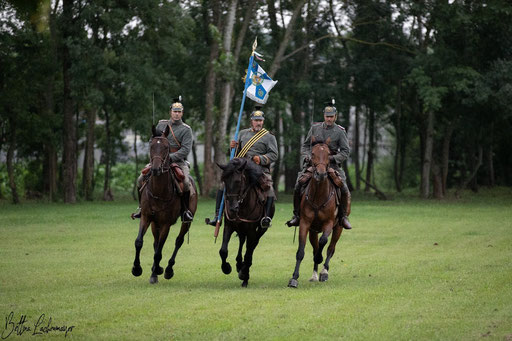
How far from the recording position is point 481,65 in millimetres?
49562

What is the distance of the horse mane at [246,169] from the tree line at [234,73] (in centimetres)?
2523

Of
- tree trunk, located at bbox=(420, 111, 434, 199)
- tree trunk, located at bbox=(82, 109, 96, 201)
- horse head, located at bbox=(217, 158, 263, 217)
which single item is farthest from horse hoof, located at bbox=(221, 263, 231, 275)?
tree trunk, located at bbox=(420, 111, 434, 199)

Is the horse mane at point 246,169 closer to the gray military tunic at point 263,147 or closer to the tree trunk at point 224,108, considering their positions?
the gray military tunic at point 263,147

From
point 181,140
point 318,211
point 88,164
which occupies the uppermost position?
point 181,140

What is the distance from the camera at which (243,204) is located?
15930mm

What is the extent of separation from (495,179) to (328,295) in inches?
2200

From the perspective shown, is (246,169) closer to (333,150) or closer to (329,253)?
(333,150)

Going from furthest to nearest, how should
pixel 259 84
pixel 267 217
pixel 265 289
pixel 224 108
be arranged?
1. pixel 224 108
2. pixel 259 84
3. pixel 267 217
4. pixel 265 289

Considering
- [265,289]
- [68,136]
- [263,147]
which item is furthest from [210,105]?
[265,289]

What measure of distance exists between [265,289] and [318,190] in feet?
7.07

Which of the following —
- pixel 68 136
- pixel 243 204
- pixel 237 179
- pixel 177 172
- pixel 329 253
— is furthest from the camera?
pixel 68 136

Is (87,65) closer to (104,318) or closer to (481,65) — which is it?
(481,65)

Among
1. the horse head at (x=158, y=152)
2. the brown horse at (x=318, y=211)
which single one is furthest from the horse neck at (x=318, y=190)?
the horse head at (x=158, y=152)

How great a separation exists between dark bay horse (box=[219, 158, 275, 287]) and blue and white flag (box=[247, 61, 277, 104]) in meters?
3.84
